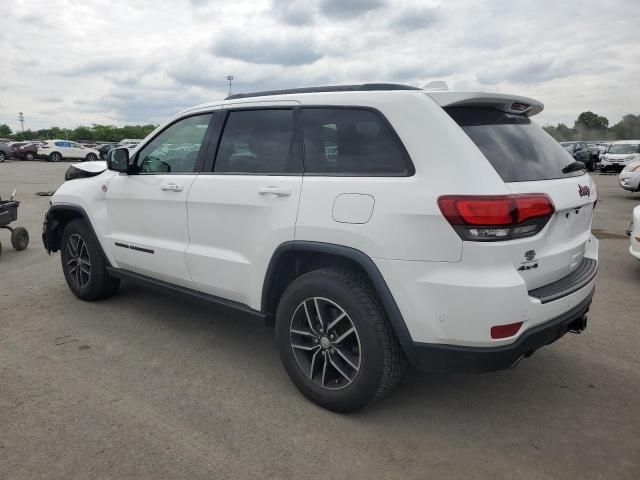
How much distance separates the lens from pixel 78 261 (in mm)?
4988

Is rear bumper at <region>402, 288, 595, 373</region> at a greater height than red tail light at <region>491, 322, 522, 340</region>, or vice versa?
red tail light at <region>491, 322, 522, 340</region>

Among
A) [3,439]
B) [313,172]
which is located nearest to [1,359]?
[3,439]

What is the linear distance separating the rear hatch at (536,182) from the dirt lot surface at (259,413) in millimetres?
870

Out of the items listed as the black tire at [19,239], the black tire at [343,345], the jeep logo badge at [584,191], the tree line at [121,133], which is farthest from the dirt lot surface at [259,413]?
the tree line at [121,133]

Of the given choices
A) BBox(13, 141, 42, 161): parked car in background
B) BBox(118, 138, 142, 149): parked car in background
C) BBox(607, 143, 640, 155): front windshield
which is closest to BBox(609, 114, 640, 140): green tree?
BBox(607, 143, 640, 155): front windshield

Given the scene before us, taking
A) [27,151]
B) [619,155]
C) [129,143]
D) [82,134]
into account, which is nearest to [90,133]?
[82,134]

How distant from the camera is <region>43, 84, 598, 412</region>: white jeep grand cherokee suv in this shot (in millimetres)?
2498

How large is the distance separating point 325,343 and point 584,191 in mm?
1768

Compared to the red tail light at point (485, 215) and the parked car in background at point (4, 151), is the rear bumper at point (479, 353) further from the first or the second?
the parked car in background at point (4, 151)

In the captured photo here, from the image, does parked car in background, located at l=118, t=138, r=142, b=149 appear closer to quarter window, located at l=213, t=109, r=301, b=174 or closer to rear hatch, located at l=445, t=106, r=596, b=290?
quarter window, located at l=213, t=109, r=301, b=174

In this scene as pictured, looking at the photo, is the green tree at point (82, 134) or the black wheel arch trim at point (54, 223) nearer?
the black wheel arch trim at point (54, 223)

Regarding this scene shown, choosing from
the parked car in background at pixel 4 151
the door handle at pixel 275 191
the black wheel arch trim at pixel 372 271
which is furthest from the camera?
the parked car in background at pixel 4 151

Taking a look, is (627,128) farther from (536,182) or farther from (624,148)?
(536,182)

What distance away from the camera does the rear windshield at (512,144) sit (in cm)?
268
